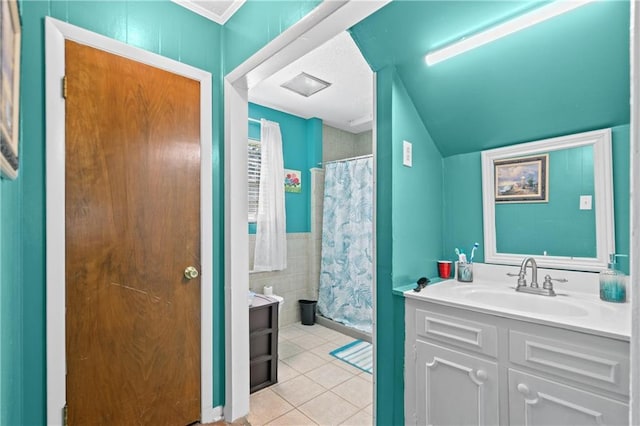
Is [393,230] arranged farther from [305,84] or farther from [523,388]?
[305,84]

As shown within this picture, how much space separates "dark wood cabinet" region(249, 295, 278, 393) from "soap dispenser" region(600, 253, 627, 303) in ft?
6.26

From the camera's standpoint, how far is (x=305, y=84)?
2.77 m

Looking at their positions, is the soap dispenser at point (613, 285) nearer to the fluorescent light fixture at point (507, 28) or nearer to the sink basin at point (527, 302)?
the sink basin at point (527, 302)

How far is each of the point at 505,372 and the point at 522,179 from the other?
102cm

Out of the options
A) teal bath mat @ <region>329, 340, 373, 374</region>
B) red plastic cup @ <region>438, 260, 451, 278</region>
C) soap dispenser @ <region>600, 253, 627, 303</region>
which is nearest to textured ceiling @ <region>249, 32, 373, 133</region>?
red plastic cup @ <region>438, 260, 451, 278</region>

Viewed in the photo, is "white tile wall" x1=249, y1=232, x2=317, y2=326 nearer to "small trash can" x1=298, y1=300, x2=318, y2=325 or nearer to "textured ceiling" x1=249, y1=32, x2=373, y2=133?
"small trash can" x1=298, y1=300, x2=318, y2=325

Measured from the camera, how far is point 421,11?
4.67 feet

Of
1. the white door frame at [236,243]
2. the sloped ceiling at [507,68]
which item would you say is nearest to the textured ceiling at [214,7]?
the white door frame at [236,243]

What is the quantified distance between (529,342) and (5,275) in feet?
6.30

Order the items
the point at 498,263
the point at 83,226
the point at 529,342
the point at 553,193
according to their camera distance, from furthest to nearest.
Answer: the point at 498,263 → the point at 553,193 → the point at 83,226 → the point at 529,342

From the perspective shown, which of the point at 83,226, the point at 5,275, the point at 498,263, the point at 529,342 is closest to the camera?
the point at 5,275

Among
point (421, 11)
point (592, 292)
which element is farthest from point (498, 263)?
point (421, 11)

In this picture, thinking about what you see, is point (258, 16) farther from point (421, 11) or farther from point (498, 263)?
point (498, 263)

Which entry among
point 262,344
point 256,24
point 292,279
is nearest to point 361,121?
point 292,279
